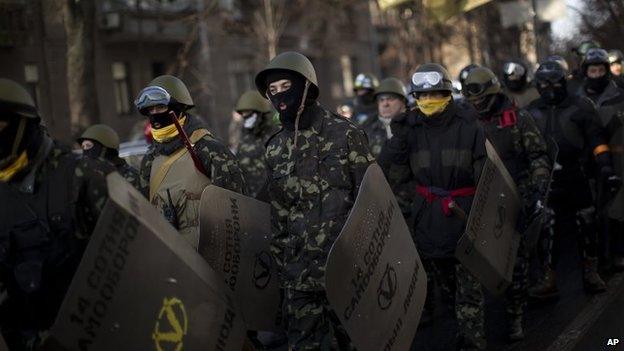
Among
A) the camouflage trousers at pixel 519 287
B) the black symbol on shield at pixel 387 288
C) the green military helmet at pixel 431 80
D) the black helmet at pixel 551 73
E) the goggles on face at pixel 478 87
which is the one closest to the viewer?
the black symbol on shield at pixel 387 288

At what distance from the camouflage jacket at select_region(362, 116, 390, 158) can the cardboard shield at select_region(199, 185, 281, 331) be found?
3.62 metres

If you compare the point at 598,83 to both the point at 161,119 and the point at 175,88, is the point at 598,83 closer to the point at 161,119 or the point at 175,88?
the point at 175,88

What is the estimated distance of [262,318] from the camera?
16.6ft

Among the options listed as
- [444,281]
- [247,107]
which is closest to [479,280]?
[444,281]

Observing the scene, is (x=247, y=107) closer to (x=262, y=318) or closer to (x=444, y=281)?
(x=444, y=281)

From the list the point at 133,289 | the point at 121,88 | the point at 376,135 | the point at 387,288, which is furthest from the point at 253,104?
the point at 121,88

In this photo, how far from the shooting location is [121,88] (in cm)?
2678

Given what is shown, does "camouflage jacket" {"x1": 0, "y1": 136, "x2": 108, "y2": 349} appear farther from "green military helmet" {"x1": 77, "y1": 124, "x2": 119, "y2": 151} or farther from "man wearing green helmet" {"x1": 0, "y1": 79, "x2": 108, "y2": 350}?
"green military helmet" {"x1": 77, "y1": 124, "x2": 119, "y2": 151}

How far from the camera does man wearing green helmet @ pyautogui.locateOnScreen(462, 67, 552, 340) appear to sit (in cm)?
627

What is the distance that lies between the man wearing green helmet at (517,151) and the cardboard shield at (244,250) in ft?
6.49

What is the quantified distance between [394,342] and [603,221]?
428 cm

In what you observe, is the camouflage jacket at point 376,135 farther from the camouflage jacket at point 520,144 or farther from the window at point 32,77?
the window at point 32,77

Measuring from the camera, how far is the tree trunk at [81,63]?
11711mm

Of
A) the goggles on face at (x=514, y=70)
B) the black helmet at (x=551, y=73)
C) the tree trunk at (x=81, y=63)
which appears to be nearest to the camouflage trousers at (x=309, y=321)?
the black helmet at (x=551, y=73)
